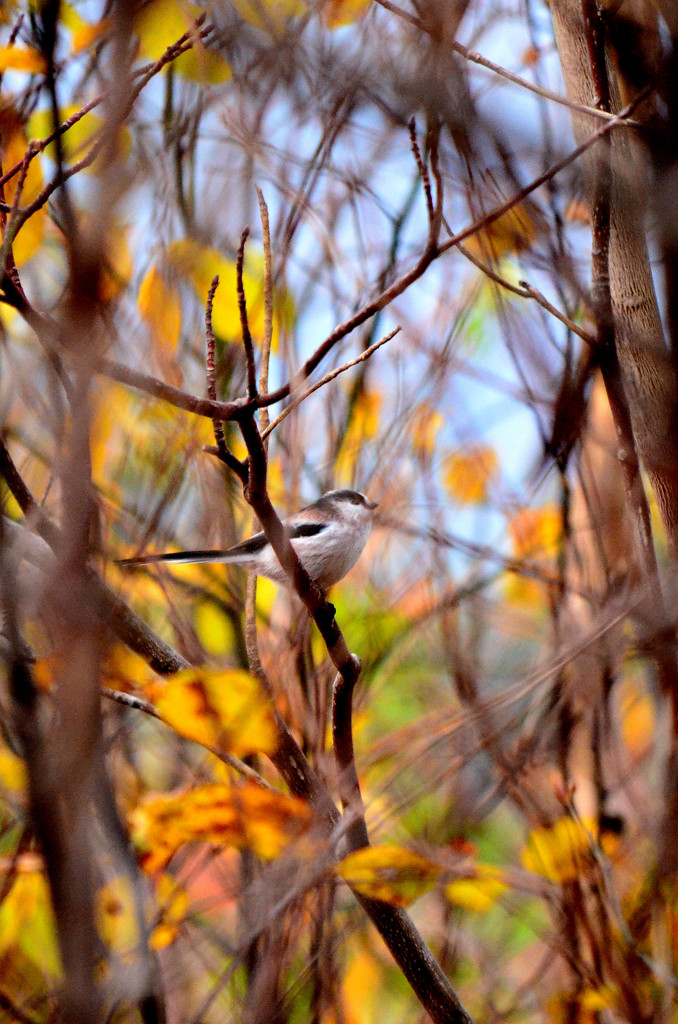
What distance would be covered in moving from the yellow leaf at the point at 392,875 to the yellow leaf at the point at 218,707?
0.75 feet

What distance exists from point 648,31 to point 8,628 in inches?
62.1

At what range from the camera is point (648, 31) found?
1569 millimetres

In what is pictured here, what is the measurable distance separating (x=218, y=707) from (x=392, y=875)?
494mm

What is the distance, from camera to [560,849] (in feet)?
5.61

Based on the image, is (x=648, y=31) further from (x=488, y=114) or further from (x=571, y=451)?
(x=571, y=451)

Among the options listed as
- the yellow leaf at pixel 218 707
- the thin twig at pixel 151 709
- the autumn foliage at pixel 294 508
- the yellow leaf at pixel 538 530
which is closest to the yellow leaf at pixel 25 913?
the autumn foliage at pixel 294 508

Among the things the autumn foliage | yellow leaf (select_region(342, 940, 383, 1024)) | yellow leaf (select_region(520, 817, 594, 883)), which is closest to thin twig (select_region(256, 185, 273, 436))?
the autumn foliage

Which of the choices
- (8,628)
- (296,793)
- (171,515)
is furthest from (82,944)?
(171,515)

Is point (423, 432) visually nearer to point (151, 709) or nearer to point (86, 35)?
point (151, 709)

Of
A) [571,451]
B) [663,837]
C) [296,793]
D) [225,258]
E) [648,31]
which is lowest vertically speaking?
[663,837]

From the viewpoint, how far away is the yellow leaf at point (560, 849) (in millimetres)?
1645

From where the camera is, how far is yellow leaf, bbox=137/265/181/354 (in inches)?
76.9

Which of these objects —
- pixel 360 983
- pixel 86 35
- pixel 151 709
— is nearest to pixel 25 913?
pixel 151 709

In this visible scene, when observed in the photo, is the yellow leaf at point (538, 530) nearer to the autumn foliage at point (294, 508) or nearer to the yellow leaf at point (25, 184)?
the autumn foliage at point (294, 508)
